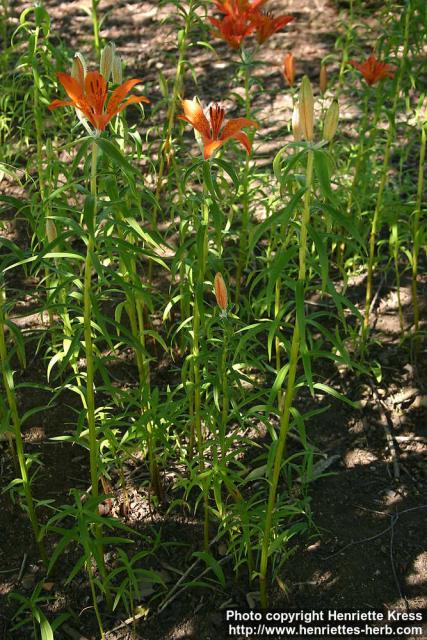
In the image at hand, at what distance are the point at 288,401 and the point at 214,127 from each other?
911mm

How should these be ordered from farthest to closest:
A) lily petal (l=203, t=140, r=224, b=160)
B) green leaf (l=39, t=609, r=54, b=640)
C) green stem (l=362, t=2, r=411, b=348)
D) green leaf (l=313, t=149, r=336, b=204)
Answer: green stem (l=362, t=2, r=411, b=348) → green leaf (l=39, t=609, r=54, b=640) → lily petal (l=203, t=140, r=224, b=160) → green leaf (l=313, t=149, r=336, b=204)

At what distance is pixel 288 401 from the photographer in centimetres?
241

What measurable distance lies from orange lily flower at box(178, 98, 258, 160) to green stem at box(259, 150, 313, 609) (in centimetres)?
30

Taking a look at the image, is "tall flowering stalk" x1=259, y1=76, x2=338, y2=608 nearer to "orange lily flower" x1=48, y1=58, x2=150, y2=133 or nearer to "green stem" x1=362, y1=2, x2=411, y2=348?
"orange lily flower" x1=48, y1=58, x2=150, y2=133

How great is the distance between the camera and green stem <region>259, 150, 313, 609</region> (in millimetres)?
2137

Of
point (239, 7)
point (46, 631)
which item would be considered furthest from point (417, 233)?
point (46, 631)

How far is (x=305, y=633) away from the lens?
9.01ft

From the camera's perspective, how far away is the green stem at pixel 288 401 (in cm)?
214

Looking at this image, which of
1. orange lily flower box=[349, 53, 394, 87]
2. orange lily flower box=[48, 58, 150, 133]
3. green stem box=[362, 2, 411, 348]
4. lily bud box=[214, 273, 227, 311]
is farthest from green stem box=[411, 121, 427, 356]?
orange lily flower box=[48, 58, 150, 133]

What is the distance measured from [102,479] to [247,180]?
1.57 meters

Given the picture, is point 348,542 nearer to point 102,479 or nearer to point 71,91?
point 102,479

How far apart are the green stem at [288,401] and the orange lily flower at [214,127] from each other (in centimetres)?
30

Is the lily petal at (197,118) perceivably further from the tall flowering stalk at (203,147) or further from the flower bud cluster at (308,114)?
the flower bud cluster at (308,114)

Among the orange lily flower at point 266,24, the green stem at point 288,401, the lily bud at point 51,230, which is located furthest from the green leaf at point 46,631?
the orange lily flower at point 266,24
